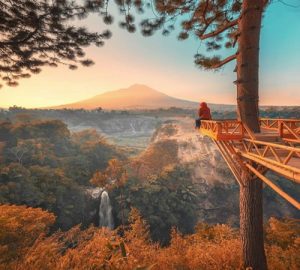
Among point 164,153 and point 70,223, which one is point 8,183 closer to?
point 70,223

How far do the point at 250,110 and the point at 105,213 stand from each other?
27482 millimetres

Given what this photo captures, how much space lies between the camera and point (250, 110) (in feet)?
23.9

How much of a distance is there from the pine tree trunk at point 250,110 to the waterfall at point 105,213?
84.5ft

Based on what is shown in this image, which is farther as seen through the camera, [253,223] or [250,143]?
[253,223]

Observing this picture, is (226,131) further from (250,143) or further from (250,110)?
(250,110)

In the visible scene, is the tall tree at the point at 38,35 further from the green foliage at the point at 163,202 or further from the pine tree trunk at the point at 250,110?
the green foliage at the point at 163,202

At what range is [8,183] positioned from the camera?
2527 centimetres

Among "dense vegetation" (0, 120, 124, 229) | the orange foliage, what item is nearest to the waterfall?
"dense vegetation" (0, 120, 124, 229)

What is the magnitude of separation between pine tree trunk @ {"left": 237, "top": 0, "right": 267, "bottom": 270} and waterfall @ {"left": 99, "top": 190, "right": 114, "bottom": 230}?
25.8 metres

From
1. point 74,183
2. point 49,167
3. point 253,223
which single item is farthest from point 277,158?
point 49,167

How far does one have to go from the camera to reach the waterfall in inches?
1211

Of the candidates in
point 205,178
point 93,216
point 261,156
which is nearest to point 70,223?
point 93,216

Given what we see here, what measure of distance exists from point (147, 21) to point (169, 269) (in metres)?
8.10

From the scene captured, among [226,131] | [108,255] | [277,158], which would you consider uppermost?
[226,131]
